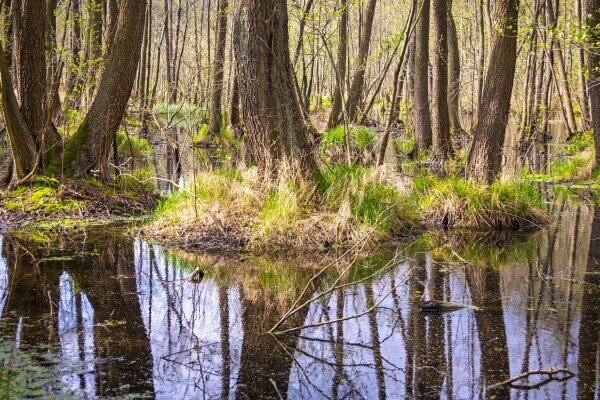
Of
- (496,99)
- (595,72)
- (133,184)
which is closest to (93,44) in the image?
(133,184)

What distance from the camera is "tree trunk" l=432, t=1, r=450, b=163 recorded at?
15.3 m

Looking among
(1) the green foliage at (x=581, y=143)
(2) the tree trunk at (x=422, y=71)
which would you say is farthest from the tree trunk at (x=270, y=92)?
(1) the green foliage at (x=581, y=143)

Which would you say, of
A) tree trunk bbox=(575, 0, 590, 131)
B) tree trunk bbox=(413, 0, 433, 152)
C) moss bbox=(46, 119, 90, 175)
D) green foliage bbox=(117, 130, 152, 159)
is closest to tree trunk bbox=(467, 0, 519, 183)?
tree trunk bbox=(413, 0, 433, 152)

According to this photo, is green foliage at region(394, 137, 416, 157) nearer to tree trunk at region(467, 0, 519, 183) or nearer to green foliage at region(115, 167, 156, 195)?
tree trunk at region(467, 0, 519, 183)

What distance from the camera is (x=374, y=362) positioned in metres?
4.61

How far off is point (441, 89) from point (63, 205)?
29.7ft

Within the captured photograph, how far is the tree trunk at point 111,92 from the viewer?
10.5 metres

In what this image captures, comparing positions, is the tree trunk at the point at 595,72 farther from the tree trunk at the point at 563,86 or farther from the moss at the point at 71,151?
the moss at the point at 71,151

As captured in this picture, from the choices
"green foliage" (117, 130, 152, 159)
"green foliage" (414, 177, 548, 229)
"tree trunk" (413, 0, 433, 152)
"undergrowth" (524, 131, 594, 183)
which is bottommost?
"green foliage" (414, 177, 548, 229)

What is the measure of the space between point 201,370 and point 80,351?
35.4 inches

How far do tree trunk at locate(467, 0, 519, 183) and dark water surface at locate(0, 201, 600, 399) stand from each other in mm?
2469

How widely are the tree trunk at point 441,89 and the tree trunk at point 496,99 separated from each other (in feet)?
16.6

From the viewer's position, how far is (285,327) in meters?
5.34

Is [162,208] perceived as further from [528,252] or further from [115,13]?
[528,252]
